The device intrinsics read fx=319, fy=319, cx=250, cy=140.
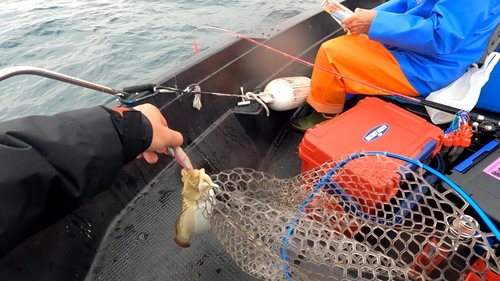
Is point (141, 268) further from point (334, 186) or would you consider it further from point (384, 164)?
point (384, 164)

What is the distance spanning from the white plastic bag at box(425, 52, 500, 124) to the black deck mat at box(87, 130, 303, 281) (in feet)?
5.81

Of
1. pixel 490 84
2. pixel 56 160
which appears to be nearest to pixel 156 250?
pixel 56 160

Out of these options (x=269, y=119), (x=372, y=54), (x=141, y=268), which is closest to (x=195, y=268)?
(x=141, y=268)

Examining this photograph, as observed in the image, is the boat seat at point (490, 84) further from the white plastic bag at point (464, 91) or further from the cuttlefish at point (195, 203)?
the cuttlefish at point (195, 203)

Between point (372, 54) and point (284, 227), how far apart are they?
169 centimetres

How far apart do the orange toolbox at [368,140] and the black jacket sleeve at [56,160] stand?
1055mm

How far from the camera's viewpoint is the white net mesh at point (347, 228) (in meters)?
1.20

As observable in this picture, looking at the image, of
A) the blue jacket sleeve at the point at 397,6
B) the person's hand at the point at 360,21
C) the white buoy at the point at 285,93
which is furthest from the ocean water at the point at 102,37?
the person's hand at the point at 360,21

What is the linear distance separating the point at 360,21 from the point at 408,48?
1.31 ft

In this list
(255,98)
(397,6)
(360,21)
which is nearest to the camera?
(360,21)

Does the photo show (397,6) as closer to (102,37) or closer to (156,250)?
(156,250)

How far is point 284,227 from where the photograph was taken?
137 cm

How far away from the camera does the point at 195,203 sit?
1601mm

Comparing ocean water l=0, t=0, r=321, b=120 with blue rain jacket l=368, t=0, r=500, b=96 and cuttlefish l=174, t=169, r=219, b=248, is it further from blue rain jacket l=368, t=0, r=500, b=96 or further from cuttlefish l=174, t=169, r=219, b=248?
cuttlefish l=174, t=169, r=219, b=248
